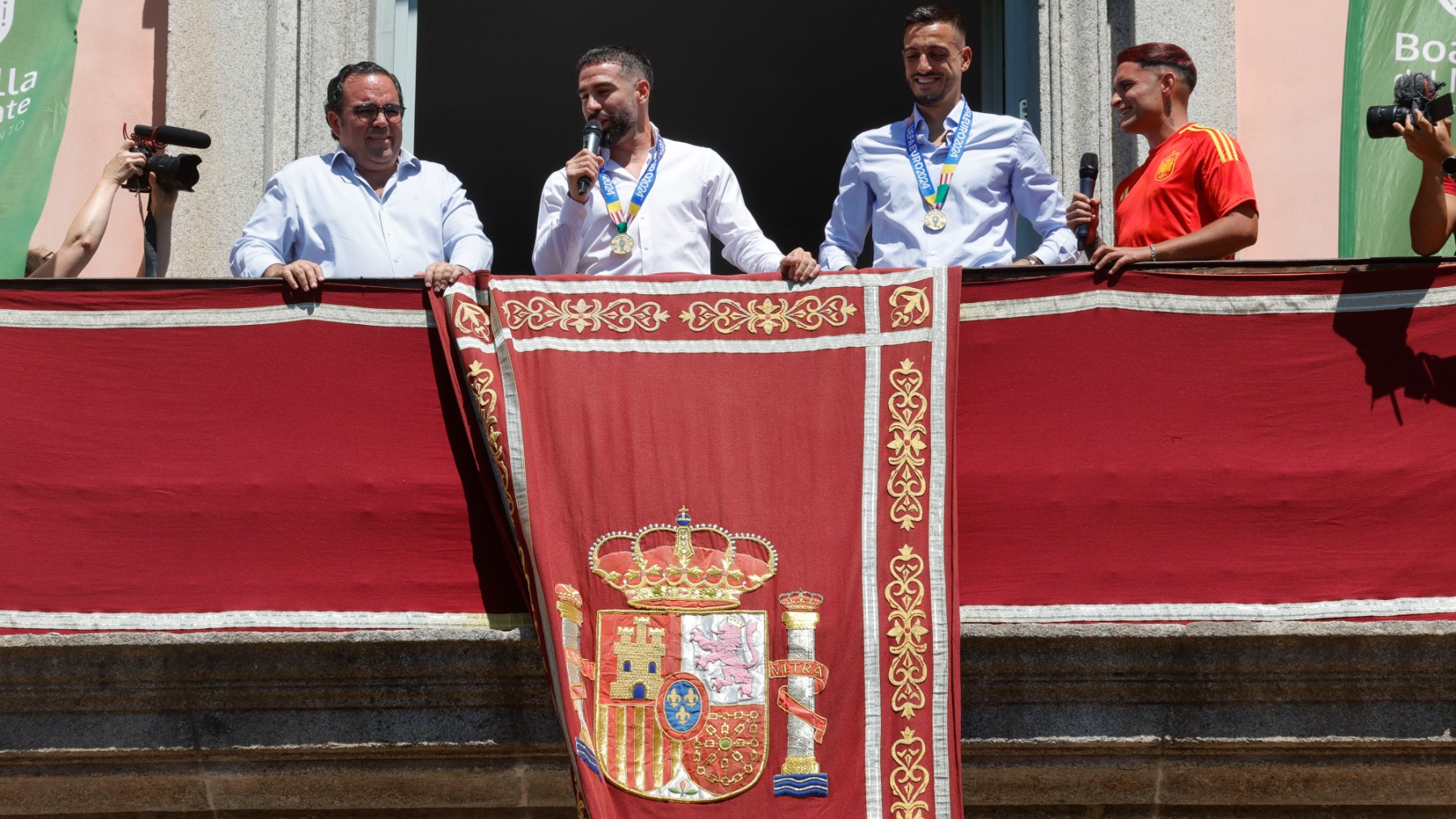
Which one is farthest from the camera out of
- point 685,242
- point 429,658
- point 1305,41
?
point 1305,41

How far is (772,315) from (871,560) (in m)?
0.85

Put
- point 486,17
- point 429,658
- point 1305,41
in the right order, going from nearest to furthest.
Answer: point 429,658
point 1305,41
point 486,17

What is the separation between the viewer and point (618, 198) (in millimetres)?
7109

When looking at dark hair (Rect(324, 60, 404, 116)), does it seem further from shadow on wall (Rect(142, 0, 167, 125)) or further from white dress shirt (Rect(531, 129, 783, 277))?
shadow on wall (Rect(142, 0, 167, 125))

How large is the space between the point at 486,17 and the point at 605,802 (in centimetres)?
757

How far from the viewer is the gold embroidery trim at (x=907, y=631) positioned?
6129 mm

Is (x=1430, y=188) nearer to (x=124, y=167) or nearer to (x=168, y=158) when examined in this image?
(x=168, y=158)

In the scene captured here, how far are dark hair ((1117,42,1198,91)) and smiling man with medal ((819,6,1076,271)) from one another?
0.47 m

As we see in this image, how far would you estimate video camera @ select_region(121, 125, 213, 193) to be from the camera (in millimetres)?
7395

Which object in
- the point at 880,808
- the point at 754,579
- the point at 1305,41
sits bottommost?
the point at 880,808

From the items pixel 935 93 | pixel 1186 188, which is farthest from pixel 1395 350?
pixel 935 93

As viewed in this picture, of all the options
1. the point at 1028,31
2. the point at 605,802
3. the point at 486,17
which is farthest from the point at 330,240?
the point at 486,17

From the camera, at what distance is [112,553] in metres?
6.64

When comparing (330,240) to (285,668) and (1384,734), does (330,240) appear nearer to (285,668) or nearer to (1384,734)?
(285,668)
